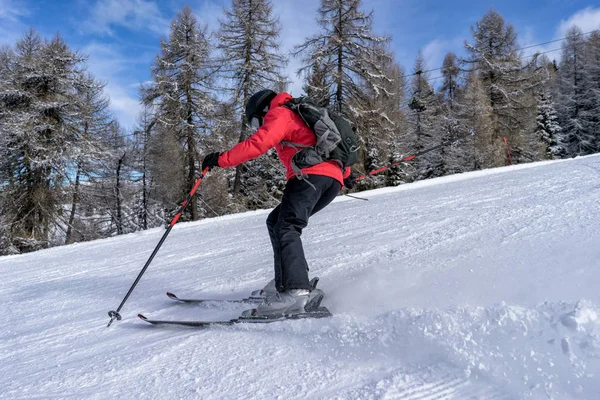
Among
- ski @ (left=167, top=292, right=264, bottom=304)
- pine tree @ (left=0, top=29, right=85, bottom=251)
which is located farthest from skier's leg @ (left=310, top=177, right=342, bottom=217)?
pine tree @ (left=0, top=29, right=85, bottom=251)

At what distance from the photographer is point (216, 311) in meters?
3.08

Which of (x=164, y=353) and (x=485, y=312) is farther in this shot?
(x=164, y=353)

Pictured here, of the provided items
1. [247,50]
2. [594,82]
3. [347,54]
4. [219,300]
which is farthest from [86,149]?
[594,82]

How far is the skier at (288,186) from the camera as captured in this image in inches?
99.6

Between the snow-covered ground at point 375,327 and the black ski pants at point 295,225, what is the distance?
1.11ft

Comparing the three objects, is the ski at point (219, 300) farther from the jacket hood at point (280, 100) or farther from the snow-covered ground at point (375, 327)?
the jacket hood at point (280, 100)

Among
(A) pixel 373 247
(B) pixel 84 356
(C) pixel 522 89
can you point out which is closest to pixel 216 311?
(B) pixel 84 356

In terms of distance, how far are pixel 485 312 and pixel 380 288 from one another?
107 centimetres

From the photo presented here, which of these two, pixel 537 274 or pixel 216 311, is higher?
pixel 537 274

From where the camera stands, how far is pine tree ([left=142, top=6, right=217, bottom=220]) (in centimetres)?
1909

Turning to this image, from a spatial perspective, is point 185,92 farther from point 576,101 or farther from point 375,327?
point 576,101

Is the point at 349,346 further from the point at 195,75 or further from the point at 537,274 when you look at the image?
the point at 195,75

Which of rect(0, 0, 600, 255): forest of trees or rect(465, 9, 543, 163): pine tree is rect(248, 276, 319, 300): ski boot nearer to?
rect(0, 0, 600, 255): forest of trees

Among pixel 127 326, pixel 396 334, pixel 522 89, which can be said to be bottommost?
pixel 127 326
